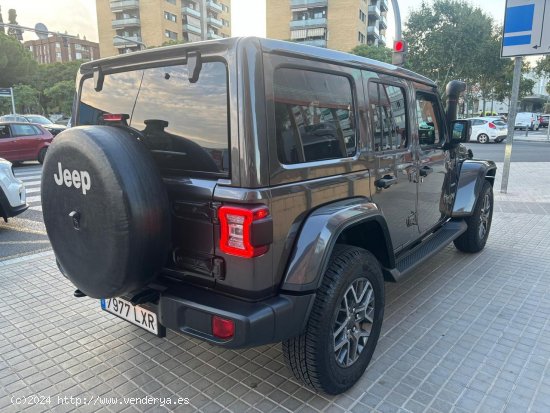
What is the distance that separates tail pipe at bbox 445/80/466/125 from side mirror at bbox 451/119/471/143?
0.08 meters

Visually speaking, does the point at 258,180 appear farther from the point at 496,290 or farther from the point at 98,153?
the point at 496,290

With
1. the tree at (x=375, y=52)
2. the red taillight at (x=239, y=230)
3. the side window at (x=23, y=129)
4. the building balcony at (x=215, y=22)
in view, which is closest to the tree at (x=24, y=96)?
the side window at (x=23, y=129)

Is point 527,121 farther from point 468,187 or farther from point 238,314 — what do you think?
point 238,314

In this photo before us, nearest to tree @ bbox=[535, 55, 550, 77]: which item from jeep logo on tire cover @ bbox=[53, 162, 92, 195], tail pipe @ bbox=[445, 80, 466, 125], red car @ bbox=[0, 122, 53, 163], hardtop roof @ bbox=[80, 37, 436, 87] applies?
tail pipe @ bbox=[445, 80, 466, 125]

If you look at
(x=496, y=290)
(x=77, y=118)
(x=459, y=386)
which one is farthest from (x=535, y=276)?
(x=77, y=118)

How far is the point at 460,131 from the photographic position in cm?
421

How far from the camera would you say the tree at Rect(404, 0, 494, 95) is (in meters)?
27.4

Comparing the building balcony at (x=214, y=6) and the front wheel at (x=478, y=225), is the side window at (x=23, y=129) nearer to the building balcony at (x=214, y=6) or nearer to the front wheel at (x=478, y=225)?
the front wheel at (x=478, y=225)

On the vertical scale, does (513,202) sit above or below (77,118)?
below

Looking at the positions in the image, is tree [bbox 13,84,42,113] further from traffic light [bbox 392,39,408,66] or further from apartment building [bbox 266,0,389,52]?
traffic light [bbox 392,39,408,66]

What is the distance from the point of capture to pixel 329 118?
2.48m

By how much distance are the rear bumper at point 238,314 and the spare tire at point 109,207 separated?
221 mm

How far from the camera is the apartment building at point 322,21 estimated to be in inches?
2238

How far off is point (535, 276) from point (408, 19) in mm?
29582
